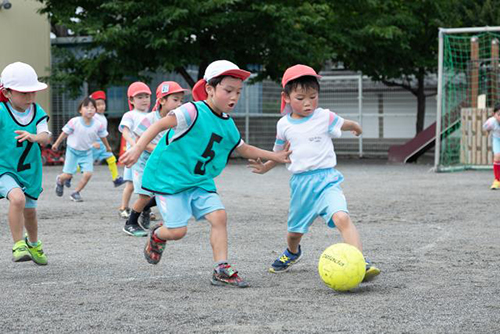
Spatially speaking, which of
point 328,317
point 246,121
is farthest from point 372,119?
point 328,317

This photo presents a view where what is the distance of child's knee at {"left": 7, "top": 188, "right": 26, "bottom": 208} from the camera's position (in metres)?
6.28

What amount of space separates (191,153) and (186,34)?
55.7 ft

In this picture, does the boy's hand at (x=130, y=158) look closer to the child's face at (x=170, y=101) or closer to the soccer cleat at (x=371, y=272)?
the soccer cleat at (x=371, y=272)

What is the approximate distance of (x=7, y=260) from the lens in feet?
22.6

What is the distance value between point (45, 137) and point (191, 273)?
1.60 metres

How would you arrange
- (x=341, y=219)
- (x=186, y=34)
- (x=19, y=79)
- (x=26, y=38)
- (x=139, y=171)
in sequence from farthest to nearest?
(x=26, y=38), (x=186, y=34), (x=139, y=171), (x=19, y=79), (x=341, y=219)

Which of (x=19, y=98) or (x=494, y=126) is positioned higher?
(x=19, y=98)

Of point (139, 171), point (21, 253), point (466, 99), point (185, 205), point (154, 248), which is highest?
point (185, 205)

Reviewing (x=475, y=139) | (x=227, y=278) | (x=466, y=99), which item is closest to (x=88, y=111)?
(x=227, y=278)

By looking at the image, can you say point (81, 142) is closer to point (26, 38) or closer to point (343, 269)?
point (343, 269)

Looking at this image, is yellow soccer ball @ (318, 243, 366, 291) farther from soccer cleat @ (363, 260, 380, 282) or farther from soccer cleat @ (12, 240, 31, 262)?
soccer cleat @ (12, 240, 31, 262)

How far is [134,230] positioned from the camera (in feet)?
28.0

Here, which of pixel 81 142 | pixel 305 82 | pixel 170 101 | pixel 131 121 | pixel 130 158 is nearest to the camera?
pixel 130 158

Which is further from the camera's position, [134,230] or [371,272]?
[134,230]
